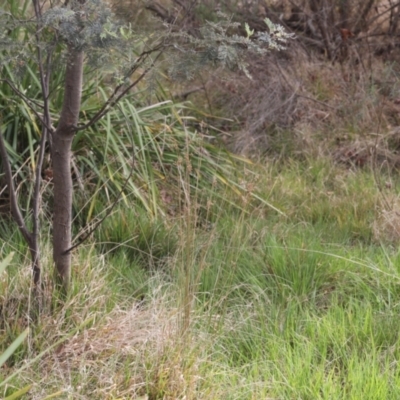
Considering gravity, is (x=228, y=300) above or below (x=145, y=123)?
below

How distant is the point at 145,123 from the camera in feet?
16.1

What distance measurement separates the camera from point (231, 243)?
3.91 metres

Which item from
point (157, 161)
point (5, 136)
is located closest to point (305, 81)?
point (157, 161)

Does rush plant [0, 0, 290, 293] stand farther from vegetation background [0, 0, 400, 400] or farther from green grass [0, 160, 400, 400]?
green grass [0, 160, 400, 400]

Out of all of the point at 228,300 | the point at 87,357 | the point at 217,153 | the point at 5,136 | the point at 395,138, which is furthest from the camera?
the point at 395,138

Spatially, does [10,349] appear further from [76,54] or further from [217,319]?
[217,319]

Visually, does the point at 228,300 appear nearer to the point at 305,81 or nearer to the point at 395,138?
the point at 395,138

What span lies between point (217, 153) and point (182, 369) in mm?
2807

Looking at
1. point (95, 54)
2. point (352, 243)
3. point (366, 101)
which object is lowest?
point (352, 243)

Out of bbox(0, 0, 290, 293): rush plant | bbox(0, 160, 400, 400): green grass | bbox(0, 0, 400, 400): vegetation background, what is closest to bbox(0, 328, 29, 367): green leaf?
bbox(0, 0, 400, 400): vegetation background

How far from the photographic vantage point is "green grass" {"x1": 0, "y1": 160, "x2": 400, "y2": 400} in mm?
2627

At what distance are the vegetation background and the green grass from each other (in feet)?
0.03

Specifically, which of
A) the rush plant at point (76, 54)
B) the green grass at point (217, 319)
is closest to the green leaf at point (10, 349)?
the green grass at point (217, 319)

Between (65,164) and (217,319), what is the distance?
90cm
